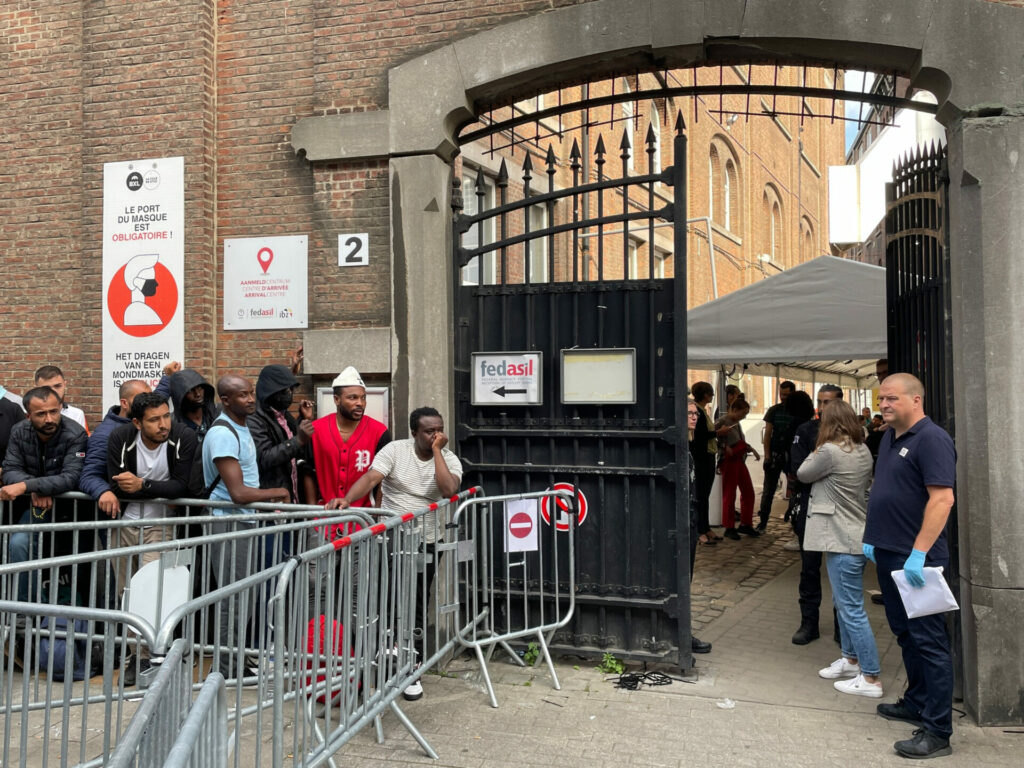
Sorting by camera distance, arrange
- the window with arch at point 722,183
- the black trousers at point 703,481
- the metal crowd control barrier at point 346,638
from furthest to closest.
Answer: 1. the window with arch at point 722,183
2. the black trousers at point 703,481
3. the metal crowd control barrier at point 346,638

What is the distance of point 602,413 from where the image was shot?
20.0 feet

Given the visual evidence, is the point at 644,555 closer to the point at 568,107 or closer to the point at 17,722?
the point at 568,107

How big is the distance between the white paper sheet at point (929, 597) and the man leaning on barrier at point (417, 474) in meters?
2.66

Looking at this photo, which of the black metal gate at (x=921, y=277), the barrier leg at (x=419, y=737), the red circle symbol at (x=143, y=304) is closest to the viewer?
the barrier leg at (x=419, y=737)

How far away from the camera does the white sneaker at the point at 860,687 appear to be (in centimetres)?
561

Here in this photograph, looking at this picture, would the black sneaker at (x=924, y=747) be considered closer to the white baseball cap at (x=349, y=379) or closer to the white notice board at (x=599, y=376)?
the white notice board at (x=599, y=376)

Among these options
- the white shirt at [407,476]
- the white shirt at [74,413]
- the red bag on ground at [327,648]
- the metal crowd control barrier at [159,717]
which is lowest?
the red bag on ground at [327,648]

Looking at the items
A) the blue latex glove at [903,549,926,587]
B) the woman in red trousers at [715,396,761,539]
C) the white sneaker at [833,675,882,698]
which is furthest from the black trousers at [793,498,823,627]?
the woman in red trousers at [715,396,761,539]

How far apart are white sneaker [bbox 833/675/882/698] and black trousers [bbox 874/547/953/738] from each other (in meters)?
0.51

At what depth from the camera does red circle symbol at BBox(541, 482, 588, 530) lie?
604 centimetres

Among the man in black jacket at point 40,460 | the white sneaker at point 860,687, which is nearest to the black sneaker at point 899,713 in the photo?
the white sneaker at point 860,687

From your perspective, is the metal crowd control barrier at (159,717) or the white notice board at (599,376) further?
the white notice board at (599,376)

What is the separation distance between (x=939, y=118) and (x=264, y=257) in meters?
4.87

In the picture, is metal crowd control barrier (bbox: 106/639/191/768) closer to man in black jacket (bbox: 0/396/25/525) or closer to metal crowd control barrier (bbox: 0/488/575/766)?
metal crowd control barrier (bbox: 0/488/575/766)
